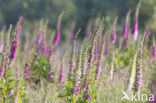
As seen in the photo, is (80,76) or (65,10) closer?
(80,76)

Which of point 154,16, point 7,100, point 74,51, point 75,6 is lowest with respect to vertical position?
point 7,100

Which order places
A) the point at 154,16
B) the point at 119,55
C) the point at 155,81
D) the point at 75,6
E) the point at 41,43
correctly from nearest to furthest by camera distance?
the point at 155,81 → the point at 41,43 → the point at 119,55 → the point at 154,16 → the point at 75,6

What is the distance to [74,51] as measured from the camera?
4.29 metres

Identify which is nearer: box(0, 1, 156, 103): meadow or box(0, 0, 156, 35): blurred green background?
box(0, 1, 156, 103): meadow

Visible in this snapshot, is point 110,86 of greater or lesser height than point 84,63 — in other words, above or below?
below

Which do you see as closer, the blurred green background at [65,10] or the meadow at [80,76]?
the meadow at [80,76]

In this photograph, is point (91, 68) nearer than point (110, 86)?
Yes

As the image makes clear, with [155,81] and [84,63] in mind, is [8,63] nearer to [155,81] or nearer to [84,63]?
[84,63]

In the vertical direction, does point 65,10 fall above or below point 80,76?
above

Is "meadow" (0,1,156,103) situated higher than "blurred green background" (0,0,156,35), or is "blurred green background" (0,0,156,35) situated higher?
"blurred green background" (0,0,156,35)

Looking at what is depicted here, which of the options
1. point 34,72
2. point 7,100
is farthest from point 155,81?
point 7,100

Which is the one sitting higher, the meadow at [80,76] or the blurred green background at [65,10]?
the blurred green background at [65,10]

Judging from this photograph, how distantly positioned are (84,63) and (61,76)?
1606mm

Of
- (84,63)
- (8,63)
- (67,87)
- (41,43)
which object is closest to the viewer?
(84,63)
